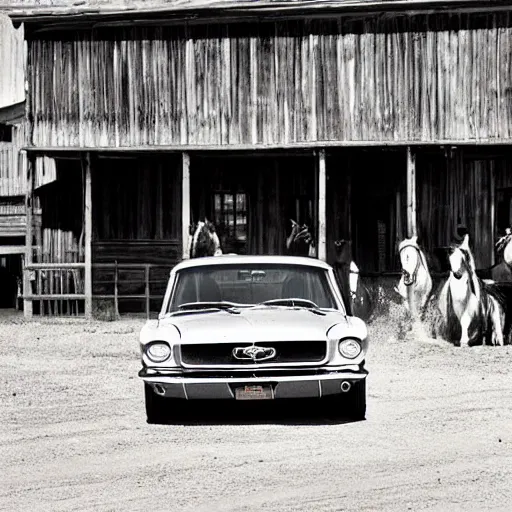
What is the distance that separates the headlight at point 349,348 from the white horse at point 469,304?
29.2ft

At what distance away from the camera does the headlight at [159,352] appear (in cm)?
991

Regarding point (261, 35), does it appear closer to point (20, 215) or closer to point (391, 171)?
point (391, 171)

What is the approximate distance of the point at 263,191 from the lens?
2744cm

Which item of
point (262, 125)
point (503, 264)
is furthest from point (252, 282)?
point (262, 125)

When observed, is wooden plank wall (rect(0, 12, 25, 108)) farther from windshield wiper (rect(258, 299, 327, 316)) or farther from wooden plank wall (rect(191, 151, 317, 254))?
windshield wiper (rect(258, 299, 327, 316))

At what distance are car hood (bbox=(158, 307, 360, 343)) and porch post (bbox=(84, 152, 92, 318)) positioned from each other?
47.7 ft

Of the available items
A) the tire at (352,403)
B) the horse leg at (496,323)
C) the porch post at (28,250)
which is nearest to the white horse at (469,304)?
the horse leg at (496,323)

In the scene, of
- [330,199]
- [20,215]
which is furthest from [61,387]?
[20,215]

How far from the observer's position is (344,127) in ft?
82.4

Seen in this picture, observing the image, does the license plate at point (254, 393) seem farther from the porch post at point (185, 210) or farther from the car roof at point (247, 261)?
the porch post at point (185, 210)

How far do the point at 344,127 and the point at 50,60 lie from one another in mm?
6874

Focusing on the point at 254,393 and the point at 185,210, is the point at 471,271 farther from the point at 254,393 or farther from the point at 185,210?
the point at 254,393

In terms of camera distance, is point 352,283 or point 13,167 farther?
point 13,167

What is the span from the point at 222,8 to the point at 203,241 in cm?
514
